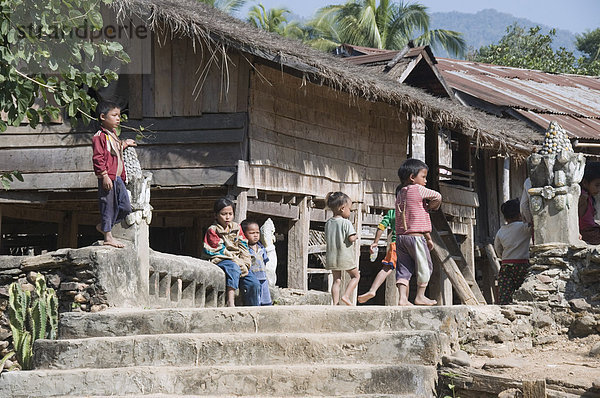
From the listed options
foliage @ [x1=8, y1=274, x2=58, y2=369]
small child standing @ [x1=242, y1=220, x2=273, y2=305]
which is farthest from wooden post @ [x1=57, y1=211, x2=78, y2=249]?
foliage @ [x1=8, y1=274, x2=58, y2=369]

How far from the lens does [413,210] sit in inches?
321

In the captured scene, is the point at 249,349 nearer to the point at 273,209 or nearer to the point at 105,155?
the point at 105,155

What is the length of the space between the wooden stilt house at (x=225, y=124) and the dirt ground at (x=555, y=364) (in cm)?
575

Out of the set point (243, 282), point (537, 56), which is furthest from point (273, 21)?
point (243, 282)

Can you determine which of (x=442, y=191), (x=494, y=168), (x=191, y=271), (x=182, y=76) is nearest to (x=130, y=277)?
(x=191, y=271)

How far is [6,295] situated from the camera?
8484 millimetres

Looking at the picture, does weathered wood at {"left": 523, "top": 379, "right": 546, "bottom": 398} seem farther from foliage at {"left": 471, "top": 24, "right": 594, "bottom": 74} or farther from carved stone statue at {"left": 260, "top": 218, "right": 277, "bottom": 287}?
foliage at {"left": 471, "top": 24, "right": 594, "bottom": 74}

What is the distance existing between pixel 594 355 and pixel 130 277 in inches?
153

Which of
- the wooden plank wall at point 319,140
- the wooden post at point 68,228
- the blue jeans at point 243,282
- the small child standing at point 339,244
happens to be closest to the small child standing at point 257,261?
the blue jeans at point 243,282

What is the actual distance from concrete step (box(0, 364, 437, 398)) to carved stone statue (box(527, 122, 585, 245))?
2.46m

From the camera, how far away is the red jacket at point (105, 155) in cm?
770

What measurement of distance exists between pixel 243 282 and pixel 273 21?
27.5 meters

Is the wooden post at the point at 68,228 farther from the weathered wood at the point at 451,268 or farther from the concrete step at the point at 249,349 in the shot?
the concrete step at the point at 249,349

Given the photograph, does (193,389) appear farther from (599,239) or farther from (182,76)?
(182,76)
